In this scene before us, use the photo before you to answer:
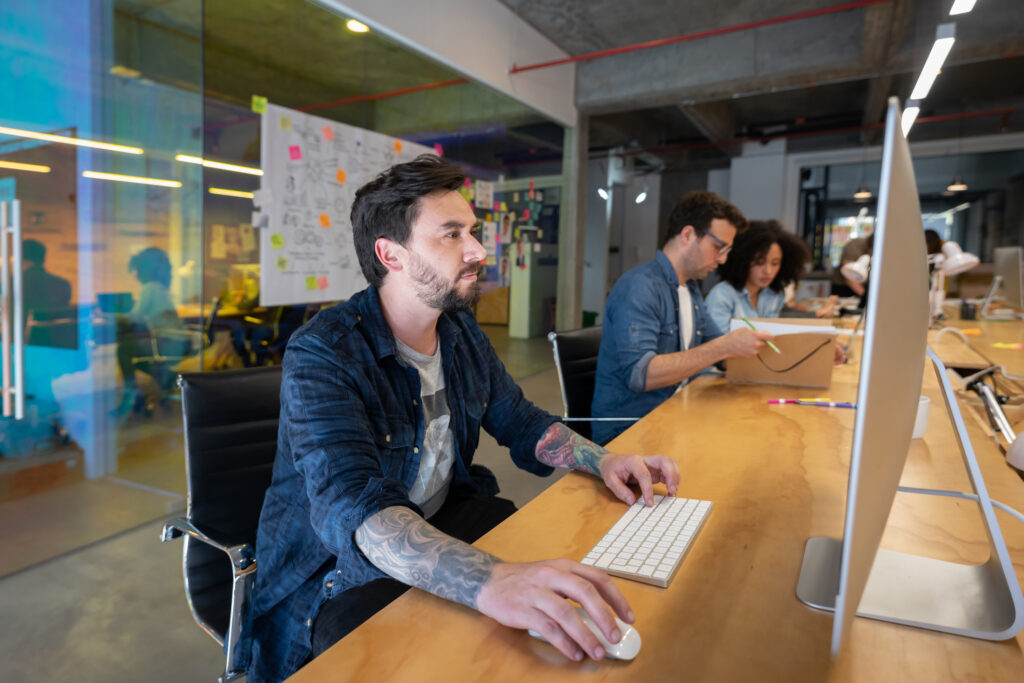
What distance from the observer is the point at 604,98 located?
5.90m

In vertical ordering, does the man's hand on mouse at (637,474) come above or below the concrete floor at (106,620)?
above

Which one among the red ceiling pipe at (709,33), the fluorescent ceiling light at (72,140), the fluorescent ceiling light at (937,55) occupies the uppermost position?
the red ceiling pipe at (709,33)

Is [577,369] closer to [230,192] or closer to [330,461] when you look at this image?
[330,461]

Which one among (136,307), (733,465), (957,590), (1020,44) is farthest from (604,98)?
(957,590)

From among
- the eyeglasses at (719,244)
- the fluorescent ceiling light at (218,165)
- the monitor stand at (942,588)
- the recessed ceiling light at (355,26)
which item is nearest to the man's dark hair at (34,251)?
the fluorescent ceiling light at (218,165)

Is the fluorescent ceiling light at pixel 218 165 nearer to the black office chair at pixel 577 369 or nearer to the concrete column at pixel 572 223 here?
the black office chair at pixel 577 369

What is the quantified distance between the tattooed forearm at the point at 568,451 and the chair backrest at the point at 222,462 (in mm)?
615

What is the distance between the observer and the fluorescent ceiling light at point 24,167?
2160 millimetres

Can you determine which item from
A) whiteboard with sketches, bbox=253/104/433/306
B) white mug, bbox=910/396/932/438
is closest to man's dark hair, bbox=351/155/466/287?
white mug, bbox=910/396/932/438

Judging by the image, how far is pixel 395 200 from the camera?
1.32 metres

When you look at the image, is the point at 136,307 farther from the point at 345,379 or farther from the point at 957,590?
the point at 957,590

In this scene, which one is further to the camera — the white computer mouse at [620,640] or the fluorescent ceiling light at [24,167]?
the fluorescent ceiling light at [24,167]

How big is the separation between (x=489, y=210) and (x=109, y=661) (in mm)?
3935

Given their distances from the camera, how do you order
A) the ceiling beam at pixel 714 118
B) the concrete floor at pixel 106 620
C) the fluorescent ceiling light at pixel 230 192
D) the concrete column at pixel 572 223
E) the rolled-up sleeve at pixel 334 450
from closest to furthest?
the rolled-up sleeve at pixel 334 450
the concrete floor at pixel 106 620
the fluorescent ceiling light at pixel 230 192
the concrete column at pixel 572 223
the ceiling beam at pixel 714 118
